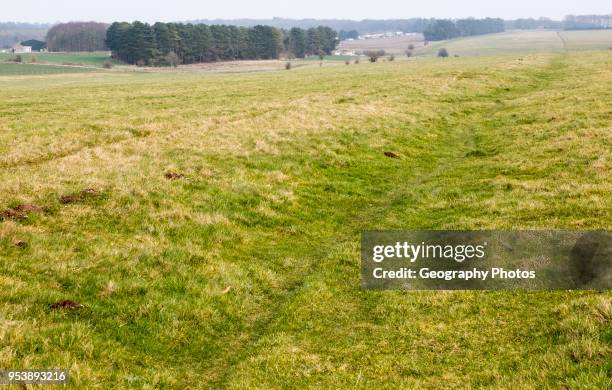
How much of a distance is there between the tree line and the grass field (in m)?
143

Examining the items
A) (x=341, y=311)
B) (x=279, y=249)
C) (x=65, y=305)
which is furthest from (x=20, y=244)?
(x=341, y=311)

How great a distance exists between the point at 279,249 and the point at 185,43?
167m

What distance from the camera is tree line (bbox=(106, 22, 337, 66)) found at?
537ft

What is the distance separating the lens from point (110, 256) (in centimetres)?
1220

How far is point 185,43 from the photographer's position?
16812cm

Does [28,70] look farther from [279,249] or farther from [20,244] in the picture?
[279,249]

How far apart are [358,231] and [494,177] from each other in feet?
24.7

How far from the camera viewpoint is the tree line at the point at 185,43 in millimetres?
163625

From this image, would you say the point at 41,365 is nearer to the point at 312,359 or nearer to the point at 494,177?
the point at 312,359

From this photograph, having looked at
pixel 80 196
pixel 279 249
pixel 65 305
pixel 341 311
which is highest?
pixel 80 196

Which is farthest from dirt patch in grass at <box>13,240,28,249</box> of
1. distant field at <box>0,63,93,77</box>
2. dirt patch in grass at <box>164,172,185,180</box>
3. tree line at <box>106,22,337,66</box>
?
tree line at <box>106,22,337,66</box>

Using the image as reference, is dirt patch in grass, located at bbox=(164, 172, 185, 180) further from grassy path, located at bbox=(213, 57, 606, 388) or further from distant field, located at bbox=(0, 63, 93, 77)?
distant field, located at bbox=(0, 63, 93, 77)

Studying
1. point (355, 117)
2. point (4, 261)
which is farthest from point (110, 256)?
point (355, 117)

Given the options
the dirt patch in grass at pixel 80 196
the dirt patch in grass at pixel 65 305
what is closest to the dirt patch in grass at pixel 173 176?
the dirt patch in grass at pixel 80 196
